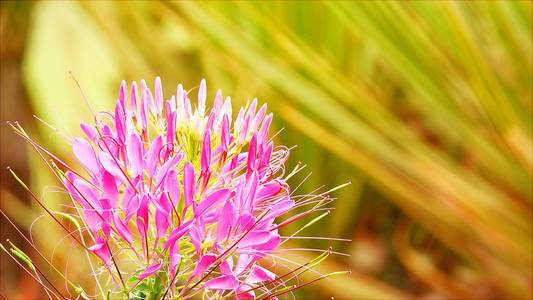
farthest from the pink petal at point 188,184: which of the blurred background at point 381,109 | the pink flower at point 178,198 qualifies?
the blurred background at point 381,109

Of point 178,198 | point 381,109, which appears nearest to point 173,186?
point 178,198

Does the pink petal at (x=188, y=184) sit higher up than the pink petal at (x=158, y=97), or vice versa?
the pink petal at (x=158, y=97)

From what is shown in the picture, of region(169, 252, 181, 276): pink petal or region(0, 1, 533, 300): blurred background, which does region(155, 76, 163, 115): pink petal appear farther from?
region(0, 1, 533, 300): blurred background

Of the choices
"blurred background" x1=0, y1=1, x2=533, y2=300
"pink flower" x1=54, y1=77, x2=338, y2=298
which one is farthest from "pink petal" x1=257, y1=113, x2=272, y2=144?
"blurred background" x1=0, y1=1, x2=533, y2=300

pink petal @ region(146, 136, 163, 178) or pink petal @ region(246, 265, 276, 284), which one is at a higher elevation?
A: pink petal @ region(146, 136, 163, 178)

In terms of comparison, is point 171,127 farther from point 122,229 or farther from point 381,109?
point 381,109

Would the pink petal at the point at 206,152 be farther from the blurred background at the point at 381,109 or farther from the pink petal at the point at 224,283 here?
the blurred background at the point at 381,109

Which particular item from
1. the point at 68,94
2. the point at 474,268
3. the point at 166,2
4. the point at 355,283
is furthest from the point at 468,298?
the point at 68,94

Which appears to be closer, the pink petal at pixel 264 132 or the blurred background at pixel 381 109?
the pink petal at pixel 264 132

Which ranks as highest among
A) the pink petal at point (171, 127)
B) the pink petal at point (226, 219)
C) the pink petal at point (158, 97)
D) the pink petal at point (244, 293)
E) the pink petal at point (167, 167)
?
the pink petal at point (158, 97)
